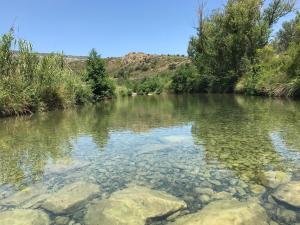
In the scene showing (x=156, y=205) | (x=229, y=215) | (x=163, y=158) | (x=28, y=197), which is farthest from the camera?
(x=163, y=158)

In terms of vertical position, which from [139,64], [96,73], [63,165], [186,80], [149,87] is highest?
[139,64]

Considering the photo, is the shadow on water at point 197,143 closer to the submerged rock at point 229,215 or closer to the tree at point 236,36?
the submerged rock at point 229,215

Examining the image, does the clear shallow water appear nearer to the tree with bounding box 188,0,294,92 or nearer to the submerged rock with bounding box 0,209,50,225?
the submerged rock with bounding box 0,209,50,225

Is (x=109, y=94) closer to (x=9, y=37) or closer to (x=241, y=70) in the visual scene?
(x=241, y=70)

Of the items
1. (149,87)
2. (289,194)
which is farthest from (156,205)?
(149,87)

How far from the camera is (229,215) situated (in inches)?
161

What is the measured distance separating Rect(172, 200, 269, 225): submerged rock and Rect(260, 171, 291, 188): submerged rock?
3.08 ft

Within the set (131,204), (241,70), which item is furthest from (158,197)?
(241,70)

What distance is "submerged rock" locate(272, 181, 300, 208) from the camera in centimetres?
450

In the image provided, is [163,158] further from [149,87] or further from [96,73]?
[149,87]

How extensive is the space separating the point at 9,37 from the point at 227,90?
27.5 meters

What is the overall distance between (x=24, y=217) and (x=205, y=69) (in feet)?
134

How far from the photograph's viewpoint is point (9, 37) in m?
18.2

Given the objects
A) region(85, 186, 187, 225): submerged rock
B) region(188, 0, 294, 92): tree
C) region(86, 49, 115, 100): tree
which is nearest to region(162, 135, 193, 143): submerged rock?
region(85, 186, 187, 225): submerged rock
